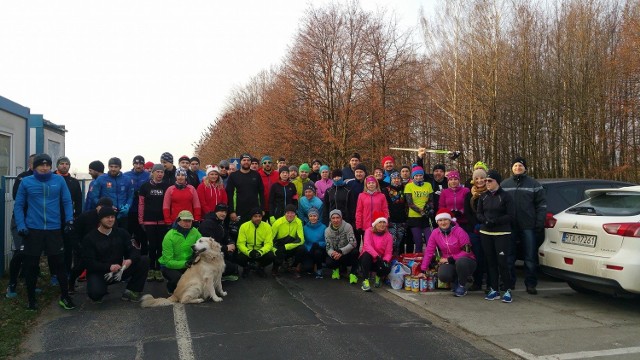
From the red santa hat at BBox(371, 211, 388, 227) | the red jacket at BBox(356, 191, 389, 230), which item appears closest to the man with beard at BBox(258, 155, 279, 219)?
the red jacket at BBox(356, 191, 389, 230)

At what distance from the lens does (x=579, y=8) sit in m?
21.9

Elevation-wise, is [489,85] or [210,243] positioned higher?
[489,85]

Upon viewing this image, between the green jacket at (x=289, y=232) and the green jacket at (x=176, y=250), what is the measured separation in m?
1.78

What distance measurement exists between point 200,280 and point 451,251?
385 cm

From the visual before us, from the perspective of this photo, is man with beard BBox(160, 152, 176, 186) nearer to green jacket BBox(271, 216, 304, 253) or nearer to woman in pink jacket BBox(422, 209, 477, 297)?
green jacket BBox(271, 216, 304, 253)

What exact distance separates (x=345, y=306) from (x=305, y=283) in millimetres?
1625

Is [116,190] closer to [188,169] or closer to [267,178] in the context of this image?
[188,169]

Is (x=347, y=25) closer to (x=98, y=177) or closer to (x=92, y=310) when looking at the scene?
(x=98, y=177)

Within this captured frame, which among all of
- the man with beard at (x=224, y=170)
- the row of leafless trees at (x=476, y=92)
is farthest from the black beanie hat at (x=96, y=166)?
the row of leafless trees at (x=476, y=92)

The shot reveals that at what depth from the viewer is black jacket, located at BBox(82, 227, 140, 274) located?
21.5 ft

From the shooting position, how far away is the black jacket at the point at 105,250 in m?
6.55

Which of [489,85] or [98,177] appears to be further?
[489,85]

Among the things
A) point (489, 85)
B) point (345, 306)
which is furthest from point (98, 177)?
point (489, 85)

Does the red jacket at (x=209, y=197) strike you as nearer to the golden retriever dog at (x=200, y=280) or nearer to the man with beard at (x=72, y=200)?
the golden retriever dog at (x=200, y=280)
